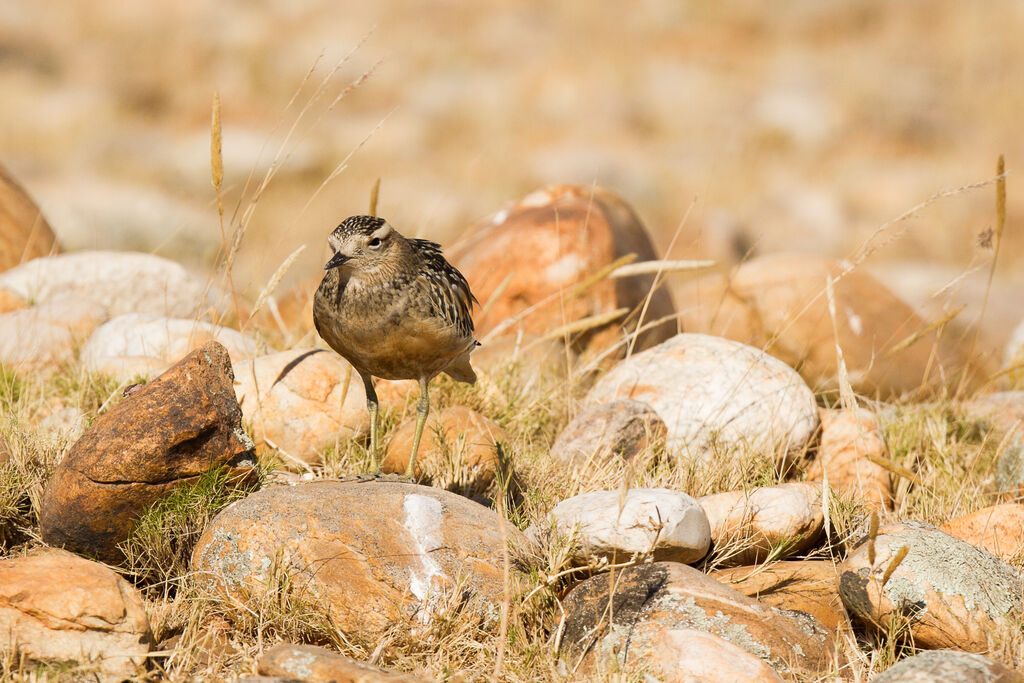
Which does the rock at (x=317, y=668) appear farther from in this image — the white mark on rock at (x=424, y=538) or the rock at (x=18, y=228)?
the rock at (x=18, y=228)

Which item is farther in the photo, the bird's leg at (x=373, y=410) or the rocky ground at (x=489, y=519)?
the bird's leg at (x=373, y=410)

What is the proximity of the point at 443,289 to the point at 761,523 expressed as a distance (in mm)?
1876

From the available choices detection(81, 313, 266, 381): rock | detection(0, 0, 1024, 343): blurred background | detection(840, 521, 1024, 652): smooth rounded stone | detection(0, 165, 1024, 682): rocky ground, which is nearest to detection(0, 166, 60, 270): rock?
detection(0, 165, 1024, 682): rocky ground

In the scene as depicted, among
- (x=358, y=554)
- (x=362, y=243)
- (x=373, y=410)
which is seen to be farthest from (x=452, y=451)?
(x=362, y=243)

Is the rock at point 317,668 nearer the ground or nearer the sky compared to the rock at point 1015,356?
nearer the sky

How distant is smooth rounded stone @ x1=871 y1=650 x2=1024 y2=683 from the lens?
3.64 m

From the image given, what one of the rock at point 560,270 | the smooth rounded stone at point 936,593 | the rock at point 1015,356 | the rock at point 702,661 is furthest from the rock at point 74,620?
the rock at point 1015,356

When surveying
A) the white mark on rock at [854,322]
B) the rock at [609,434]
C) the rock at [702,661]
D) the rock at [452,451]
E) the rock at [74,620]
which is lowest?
the white mark on rock at [854,322]

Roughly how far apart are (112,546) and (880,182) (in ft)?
53.4

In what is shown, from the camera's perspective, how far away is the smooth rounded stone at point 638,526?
4355mm

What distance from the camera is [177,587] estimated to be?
4.29 m

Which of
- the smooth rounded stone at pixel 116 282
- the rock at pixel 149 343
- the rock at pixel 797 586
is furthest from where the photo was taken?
the smooth rounded stone at pixel 116 282

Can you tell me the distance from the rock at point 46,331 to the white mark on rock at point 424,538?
108 inches

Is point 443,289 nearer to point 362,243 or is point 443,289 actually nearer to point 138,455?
point 362,243
